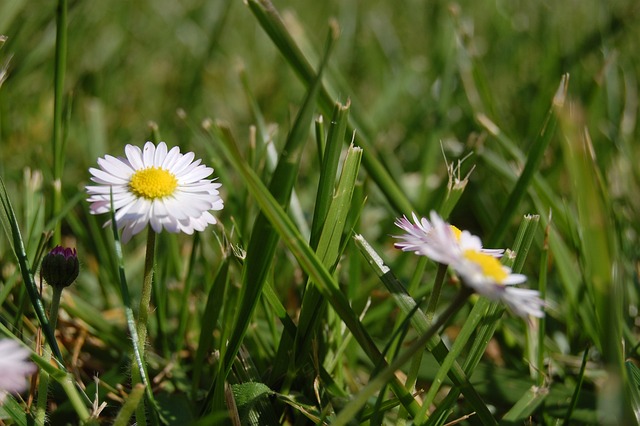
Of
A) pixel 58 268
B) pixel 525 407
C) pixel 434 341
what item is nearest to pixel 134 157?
pixel 58 268

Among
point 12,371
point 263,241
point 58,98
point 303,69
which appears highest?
point 303,69

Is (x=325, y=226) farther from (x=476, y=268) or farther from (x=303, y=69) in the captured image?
(x=303, y=69)

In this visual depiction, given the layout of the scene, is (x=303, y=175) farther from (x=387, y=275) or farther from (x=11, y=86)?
(x=387, y=275)

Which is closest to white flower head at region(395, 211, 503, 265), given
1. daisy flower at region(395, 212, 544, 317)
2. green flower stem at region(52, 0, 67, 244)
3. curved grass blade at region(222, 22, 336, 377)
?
daisy flower at region(395, 212, 544, 317)

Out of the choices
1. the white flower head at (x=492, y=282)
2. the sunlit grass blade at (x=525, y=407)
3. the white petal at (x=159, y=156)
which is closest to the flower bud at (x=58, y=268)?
the white petal at (x=159, y=156)

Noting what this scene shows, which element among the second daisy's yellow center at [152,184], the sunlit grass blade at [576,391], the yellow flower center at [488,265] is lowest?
the sunlit grass blade at [576,391]

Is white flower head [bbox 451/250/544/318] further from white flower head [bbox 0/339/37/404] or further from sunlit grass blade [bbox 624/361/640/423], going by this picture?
white flower head [bbox 0/339/37/404]

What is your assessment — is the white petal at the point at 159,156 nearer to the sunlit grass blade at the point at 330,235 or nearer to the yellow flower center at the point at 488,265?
the sunlit grass blade at the point at 330,235
